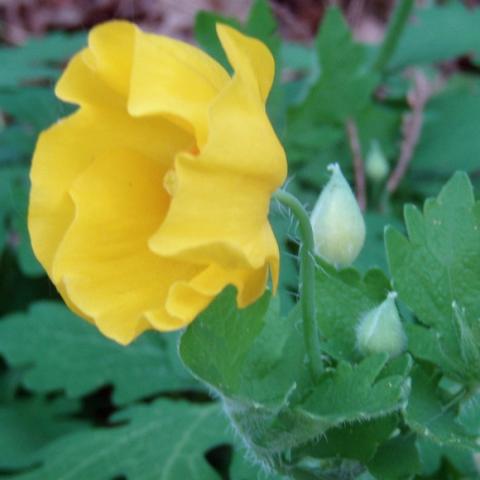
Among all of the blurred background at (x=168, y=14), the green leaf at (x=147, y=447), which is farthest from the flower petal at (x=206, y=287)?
the blurred background at (x=168, y=14)

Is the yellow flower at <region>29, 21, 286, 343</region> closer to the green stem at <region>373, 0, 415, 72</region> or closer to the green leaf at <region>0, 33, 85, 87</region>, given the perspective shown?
the green stem at <region>373, 0, 415, 72</region>

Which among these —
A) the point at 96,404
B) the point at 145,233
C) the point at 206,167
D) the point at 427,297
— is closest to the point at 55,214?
the point at 145,233

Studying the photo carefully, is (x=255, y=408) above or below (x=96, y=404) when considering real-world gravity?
above

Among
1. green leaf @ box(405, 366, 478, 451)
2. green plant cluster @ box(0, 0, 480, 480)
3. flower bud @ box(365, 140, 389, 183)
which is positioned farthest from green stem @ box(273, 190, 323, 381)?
flower bud @ box(365, 140, 389, 183)

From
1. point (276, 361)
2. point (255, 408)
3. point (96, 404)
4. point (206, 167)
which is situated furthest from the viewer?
point (96, 404)

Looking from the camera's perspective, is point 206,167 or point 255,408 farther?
point 255,408

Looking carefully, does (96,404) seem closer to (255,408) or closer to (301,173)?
(301,173)
